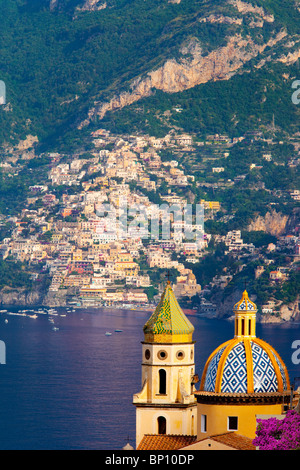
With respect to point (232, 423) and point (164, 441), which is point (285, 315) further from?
point (232, 423)

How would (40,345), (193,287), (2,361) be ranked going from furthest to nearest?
(193,287) < (40,345) < (2,361)

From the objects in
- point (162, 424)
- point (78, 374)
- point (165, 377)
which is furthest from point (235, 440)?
point (78, 374)

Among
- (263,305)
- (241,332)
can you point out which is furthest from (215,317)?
(241,332)

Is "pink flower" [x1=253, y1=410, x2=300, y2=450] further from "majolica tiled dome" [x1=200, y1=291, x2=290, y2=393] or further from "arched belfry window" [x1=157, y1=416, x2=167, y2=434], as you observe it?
"arched belfry window" [x1=157, y1=416, x2=167, y2=434]

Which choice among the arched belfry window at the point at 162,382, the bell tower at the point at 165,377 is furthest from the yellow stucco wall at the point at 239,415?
the arched belfry window at the point at 162,382

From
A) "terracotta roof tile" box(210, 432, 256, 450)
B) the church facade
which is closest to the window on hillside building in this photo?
the church facade
